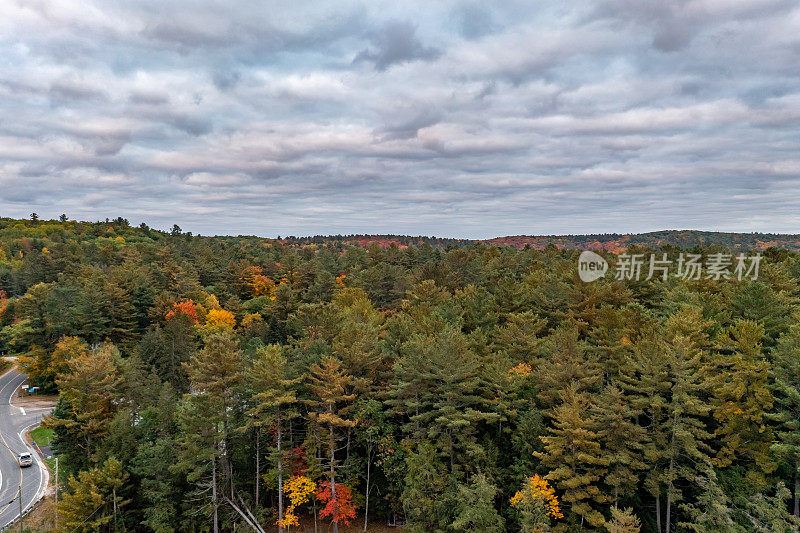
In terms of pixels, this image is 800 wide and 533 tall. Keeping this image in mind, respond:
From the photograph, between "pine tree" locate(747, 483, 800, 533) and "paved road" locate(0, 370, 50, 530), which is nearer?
"pine tree" locate(747, 483, 800, 533)

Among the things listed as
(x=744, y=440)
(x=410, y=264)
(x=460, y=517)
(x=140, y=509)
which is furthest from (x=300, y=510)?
(x=410, y=264)

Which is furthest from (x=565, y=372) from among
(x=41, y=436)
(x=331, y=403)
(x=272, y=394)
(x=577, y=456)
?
(x=41, y=436)

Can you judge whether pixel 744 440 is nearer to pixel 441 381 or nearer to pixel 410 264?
pixel 441 381

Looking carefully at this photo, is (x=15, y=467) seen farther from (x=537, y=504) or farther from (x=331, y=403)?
(x=537, y=504)

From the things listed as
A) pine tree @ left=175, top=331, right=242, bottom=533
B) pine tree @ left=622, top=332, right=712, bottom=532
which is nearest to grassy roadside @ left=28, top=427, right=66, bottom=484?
pine tree @ left=175, top=331, right=242, bottom=533

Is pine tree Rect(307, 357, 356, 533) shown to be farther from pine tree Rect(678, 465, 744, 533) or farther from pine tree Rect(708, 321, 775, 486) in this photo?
pine tree Rect(708, 321, 775, 486)

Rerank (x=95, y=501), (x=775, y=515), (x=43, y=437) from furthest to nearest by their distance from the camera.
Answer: (x=43, y=437) → (x=95, y=501) → (x=775, y=515)
